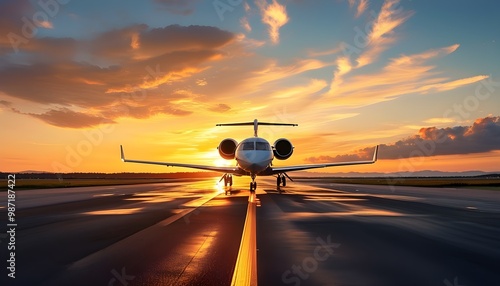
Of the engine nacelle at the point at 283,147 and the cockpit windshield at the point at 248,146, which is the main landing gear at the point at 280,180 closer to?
the engine nacelle at the point at 283,147

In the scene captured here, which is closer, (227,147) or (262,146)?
(262,146)

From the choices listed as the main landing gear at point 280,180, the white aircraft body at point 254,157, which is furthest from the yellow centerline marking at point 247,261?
the main landing gear at point 280,180

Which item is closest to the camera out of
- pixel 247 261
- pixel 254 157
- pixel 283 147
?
pixel 247 261

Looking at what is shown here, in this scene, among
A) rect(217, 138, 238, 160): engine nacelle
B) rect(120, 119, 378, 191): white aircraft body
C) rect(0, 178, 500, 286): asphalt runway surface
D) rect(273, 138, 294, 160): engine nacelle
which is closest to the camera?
rect(0, 178, 500, 286): asphalt runway surface

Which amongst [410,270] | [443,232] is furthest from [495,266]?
[443,232]

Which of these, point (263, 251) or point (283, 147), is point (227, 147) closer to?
point (283, 147)

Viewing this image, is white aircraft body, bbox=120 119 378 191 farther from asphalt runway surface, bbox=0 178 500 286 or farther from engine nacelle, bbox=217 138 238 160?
asphalt runway surface, bbox=0 178 500 286

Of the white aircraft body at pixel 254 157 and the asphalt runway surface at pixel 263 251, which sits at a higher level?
the white aircraft body at pixel 254 157

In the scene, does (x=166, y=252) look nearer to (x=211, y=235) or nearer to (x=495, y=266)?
(x=211, y=235)

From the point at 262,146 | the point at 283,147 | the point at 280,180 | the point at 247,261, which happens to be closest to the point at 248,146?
the point at 262,146

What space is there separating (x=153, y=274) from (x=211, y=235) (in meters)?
3.99

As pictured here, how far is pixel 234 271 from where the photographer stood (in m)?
6.29

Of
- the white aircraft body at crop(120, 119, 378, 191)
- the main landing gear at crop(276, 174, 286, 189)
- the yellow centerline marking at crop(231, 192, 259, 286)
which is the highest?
the white aircraft body at crop(120, 119, 378, 191)

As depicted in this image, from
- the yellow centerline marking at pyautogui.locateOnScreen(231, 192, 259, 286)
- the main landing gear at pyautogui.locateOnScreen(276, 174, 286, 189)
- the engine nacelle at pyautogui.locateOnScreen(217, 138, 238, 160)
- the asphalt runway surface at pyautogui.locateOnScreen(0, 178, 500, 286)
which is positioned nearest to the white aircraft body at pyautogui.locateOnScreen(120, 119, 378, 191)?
the engine nacelle at pyautogui.locateOnScreen(217, 138, 238, 160)
